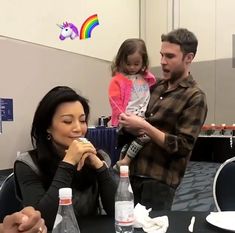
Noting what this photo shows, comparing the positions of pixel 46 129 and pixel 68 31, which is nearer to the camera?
pixel 46 129

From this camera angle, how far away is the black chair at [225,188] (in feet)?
6.68

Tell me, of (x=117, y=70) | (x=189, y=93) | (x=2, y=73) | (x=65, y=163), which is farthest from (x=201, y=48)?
(x=65, y=163)

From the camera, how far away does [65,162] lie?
1559mm

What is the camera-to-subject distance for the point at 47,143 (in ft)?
5.76

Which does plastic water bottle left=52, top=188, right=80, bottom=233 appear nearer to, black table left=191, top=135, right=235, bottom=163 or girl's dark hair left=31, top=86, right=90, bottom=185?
girl's dark hair left=31, top=86, right=90, bottom=185

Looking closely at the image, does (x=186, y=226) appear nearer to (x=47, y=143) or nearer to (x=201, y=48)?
(x=47, y=143)

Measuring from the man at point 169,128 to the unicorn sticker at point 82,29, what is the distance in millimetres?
5927

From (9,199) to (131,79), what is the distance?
1.54m

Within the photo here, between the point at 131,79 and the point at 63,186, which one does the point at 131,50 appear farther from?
the point at 63,186

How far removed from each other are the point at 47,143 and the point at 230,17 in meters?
8.33

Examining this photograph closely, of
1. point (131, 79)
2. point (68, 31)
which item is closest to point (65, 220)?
point (131, 79)

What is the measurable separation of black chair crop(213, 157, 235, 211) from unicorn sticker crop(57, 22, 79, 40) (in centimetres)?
623

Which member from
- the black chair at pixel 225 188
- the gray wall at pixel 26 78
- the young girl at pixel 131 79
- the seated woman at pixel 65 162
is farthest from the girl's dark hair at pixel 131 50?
the gray wall at pixel 26 78

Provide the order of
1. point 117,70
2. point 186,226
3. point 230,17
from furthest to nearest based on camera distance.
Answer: point 230,17 < point 117,70 < point 186,226
